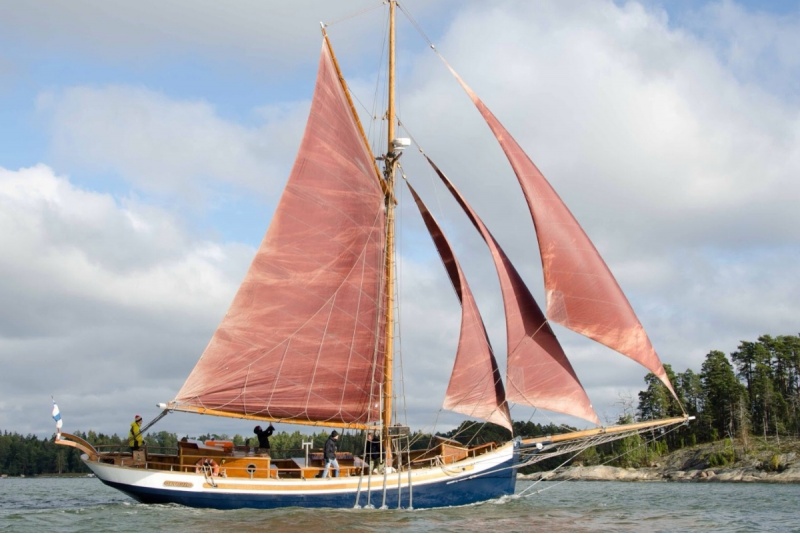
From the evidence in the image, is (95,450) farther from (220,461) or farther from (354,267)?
Answer: (354,267)

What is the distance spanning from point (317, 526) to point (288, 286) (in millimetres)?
11558

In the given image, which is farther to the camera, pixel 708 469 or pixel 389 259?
pixel 708 469

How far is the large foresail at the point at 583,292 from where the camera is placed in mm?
35250

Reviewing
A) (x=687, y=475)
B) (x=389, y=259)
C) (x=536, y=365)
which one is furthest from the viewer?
(x=687, y=475)

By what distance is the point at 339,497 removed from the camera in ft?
115

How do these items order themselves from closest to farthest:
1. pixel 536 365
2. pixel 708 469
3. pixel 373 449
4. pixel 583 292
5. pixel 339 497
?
1. pixel 339 497
2. pixel 583 292
3. pixel 536 365
4. pixel 373 449
5. pixel 708 469

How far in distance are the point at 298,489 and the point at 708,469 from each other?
86115mm

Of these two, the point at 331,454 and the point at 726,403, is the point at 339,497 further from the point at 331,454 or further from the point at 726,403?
the point at 726,403

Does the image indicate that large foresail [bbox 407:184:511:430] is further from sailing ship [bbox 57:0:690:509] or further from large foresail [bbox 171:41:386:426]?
large foresail [bbox 171:41:386:426]

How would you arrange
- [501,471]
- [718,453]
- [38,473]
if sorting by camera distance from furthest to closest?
[38,473] < [718,453] < [501,471]

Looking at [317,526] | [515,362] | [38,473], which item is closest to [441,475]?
[515,362]

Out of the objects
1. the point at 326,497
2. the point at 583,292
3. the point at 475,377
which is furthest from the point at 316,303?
the point at 583,292

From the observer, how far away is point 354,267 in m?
38.8

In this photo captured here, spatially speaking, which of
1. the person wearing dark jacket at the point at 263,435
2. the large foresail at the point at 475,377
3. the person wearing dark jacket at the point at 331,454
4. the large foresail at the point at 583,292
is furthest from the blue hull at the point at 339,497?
the large foresail at the point at 583,292
